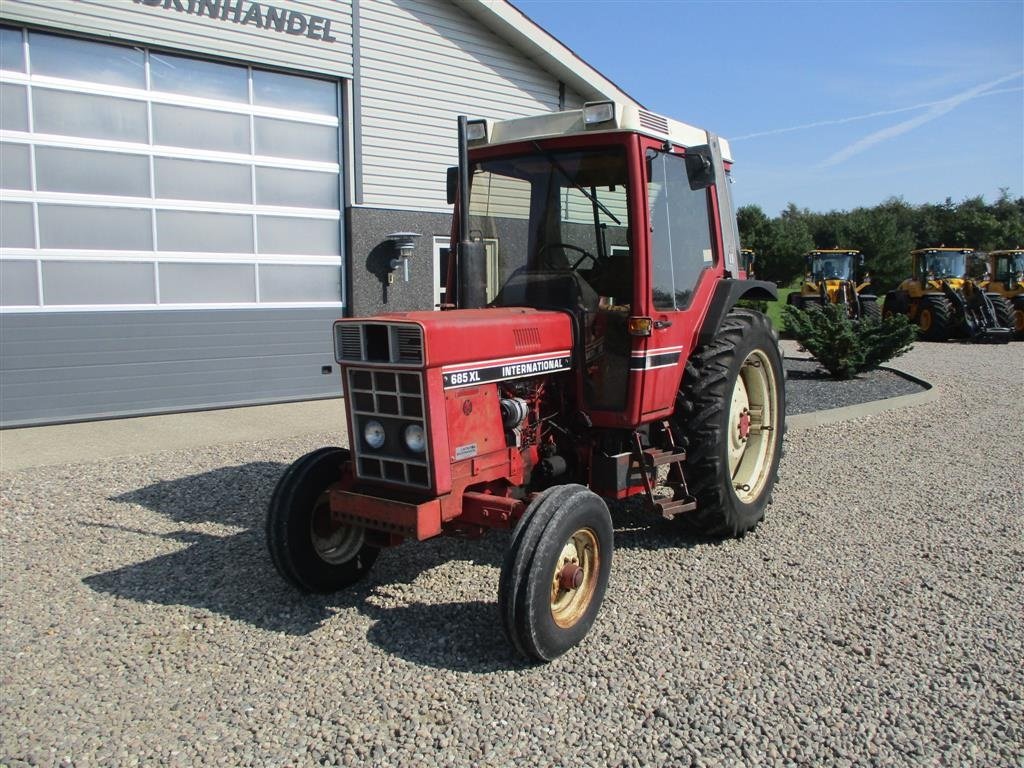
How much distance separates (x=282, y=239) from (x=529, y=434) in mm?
6669

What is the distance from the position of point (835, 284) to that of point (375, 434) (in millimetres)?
19368

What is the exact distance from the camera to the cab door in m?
4.35

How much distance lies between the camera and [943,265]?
20.9 m

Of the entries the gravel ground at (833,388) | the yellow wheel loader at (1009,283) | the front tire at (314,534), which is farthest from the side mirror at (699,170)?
the yellow wheel loader at (1009,283)

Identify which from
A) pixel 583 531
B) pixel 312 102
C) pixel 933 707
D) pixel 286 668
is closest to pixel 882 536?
pixel 933 707

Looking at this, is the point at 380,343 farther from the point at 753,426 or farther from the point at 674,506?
the point at 753,426

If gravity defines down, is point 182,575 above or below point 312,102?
below

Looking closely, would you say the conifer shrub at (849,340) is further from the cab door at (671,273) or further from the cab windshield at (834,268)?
the cab windshield at (834,268)

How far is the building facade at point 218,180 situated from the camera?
27.6 ft

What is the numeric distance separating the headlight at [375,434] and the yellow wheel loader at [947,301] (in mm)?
18543

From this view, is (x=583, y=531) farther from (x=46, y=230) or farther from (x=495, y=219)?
(x=46, y=230)

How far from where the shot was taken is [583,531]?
377 cm

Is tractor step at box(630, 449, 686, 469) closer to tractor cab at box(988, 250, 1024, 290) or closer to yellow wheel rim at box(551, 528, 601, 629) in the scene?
yellow wheel rim at box(551, 528, 601, 629)

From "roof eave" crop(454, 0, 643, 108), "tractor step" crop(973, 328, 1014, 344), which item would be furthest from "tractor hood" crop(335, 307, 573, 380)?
"tractor step" crop(973, 328, 1014, 344)
